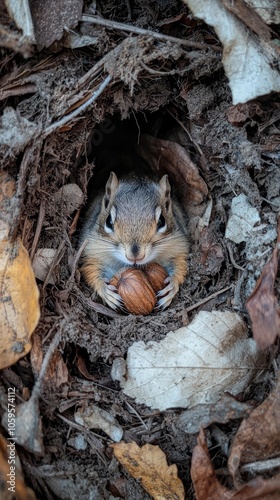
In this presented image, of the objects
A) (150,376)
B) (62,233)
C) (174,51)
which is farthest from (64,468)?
(174,51)

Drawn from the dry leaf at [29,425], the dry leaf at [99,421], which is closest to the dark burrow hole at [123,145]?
the dry leaf at [99,421]

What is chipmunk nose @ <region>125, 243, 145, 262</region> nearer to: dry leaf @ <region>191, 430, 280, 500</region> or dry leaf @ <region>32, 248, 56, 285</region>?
dry leaf @ <region>32, 248, 56, 285</region>

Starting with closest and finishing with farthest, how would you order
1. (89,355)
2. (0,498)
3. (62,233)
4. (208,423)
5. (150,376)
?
(0,498) → (208,423) → (150,376) → (89,355) → (62,233)

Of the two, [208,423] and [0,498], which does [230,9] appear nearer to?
[208,423]

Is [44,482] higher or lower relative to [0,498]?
lower

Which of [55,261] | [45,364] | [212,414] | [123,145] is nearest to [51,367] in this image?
[45,364]

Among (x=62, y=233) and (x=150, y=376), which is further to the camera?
(x=62, y=233)

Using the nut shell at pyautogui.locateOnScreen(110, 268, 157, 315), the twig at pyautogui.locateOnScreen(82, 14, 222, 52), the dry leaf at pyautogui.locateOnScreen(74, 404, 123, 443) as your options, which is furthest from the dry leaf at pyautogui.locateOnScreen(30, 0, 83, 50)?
the dry leaf at pyautogui.locateOnScreen(74, 404, 123, 443)
